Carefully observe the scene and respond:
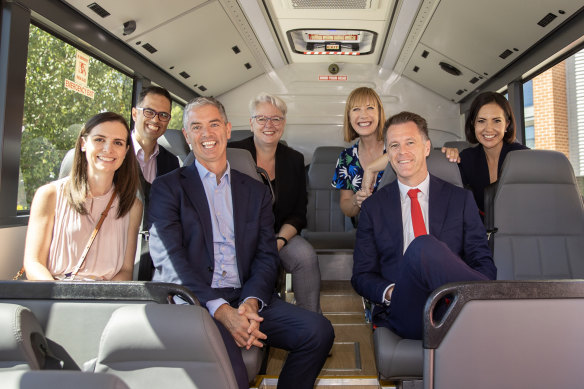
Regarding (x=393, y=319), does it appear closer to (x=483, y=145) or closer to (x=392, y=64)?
(x=483, y=145)

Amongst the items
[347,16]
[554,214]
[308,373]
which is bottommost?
[308,373]

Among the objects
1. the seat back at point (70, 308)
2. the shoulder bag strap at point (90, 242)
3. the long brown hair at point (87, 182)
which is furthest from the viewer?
the long brown hair at point (87, 182)

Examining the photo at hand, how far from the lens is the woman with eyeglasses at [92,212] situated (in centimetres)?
219

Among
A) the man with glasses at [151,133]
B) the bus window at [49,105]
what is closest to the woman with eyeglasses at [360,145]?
the man with glasses at [151,133]

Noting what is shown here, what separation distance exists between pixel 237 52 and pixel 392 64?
1.96m

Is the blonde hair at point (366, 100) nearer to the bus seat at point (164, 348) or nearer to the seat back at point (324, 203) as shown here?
the seat back at point (324, 203)

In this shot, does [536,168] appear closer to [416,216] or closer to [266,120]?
[416,216]

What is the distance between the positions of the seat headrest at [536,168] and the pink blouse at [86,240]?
7.00ft

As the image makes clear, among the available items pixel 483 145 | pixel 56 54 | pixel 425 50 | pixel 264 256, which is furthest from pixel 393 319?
pixel 425 50

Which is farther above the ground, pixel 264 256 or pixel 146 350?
pixel 264 256

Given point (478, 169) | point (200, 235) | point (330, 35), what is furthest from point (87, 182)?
point (330, 35)

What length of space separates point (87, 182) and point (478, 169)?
237 centimetres

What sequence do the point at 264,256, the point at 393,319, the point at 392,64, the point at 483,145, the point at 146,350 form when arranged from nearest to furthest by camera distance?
1. the point at 146,350
2. the point at 393,319
3. the point at 264,256
4. the point at 483,145
5. the point at 392,64

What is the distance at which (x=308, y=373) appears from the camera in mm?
2033
